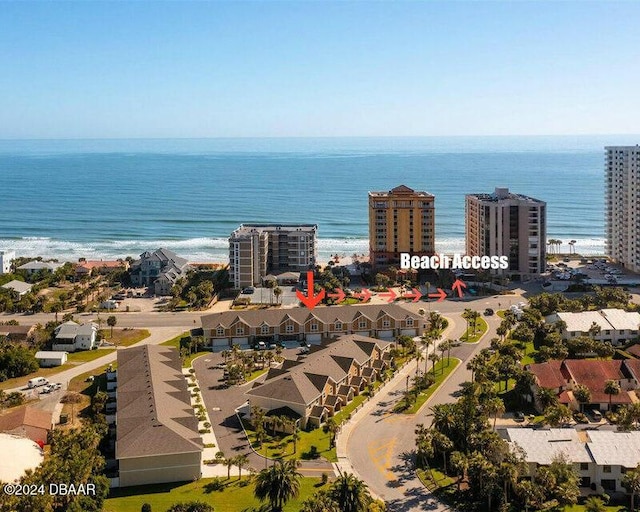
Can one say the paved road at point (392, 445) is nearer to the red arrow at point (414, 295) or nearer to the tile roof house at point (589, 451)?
the tile roof house at point (589, 451)

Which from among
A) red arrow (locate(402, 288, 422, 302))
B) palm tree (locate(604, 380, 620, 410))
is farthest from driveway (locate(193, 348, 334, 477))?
red arrow (locate(402, 288, 422, 302))

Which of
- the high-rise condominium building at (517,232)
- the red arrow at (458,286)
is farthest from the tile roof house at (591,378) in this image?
the high-rise condominium building at (517,232)

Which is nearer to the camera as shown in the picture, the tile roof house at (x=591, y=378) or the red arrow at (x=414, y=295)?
the tile roof house at (x=591, y=378)

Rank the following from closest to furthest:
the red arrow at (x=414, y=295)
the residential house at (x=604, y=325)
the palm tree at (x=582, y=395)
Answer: the palm tree at (x=582, y=395), the residential house at (x=604, y=325), the red arrow at (x=414, y=295)

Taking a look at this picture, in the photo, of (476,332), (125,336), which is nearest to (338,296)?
(476,332)

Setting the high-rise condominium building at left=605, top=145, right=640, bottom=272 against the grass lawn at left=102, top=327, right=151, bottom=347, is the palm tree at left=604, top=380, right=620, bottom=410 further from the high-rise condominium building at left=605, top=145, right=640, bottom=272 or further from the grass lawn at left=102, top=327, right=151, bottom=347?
the high-rise condominium building at left=605, top=145, right=640, bottom=272

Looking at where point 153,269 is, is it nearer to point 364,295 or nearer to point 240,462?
point 364,295
